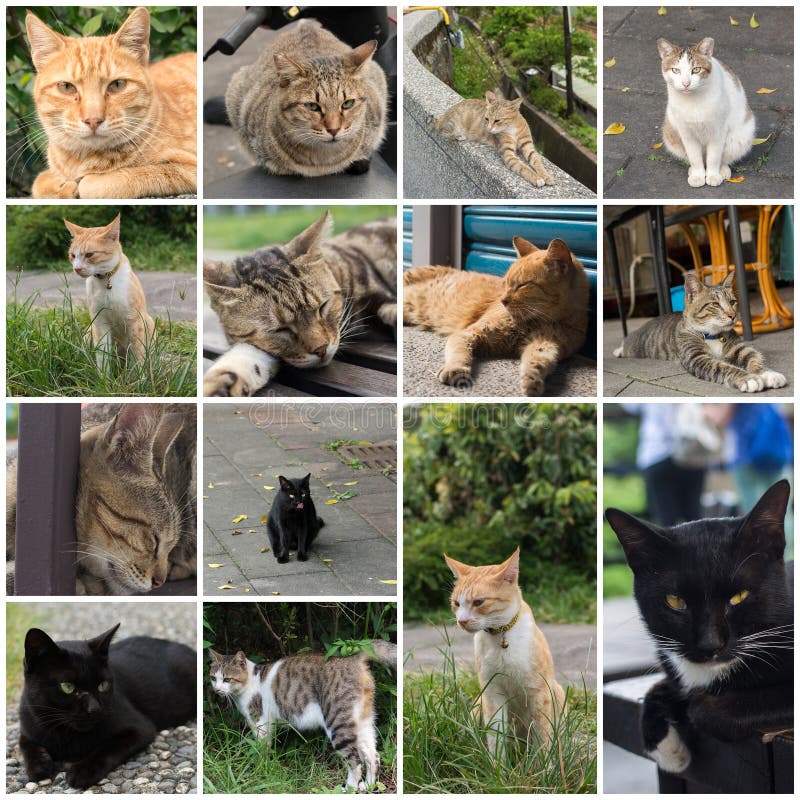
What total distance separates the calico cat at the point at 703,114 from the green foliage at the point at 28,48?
1780mm

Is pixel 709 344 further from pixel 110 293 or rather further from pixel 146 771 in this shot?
pixel 146 771

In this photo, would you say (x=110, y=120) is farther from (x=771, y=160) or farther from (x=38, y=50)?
(x=771, y=160)

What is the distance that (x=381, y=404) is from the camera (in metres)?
2.96

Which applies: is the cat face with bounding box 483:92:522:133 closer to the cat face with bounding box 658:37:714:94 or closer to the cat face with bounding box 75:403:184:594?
the cat face with bounding box 658:37:714:94

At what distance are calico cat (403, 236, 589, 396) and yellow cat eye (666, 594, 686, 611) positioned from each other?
0.77m

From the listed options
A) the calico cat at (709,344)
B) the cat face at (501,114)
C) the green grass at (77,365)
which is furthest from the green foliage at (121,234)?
the calico cat at (709,344)

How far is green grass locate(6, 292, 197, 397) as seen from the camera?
9.29 ft

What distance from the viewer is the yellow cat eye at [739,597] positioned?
2555mm

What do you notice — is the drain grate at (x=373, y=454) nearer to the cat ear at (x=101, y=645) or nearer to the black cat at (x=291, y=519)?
the black cat at (x=291, y=519)

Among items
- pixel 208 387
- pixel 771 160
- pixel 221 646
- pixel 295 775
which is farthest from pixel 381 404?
pixel 771 160

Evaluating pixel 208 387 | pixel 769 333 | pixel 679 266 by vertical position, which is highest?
pixel 679 266

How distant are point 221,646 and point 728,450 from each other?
197 centimetres

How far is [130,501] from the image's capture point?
2873 millimetres

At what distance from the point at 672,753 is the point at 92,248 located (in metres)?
2.50
